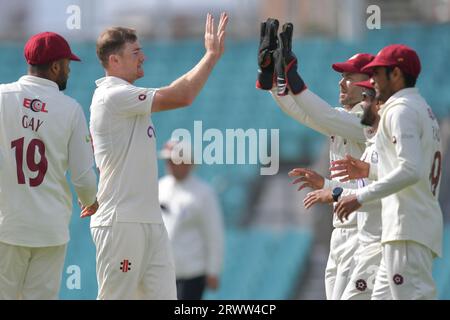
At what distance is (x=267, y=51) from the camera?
865cm

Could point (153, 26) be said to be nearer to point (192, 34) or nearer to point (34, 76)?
point (192, 34)

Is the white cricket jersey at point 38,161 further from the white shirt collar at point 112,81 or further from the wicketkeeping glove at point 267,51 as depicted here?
the wicketkeeping glove at point 267,51

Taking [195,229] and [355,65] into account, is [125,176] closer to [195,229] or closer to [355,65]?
[355,65]

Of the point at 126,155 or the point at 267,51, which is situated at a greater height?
the point at 267,51

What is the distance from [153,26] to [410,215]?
18730 millimetres

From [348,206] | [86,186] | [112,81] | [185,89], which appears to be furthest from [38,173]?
[348,206]

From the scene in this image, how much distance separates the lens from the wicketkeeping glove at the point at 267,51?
28.1 feet

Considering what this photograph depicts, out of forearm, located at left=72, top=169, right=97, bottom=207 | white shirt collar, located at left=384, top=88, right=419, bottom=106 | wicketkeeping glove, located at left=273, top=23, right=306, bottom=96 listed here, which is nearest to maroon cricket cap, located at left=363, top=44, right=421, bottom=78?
white shirt collar, located at left=384, top=88, right=419, bottom=106

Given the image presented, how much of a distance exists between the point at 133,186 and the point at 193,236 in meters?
4.08

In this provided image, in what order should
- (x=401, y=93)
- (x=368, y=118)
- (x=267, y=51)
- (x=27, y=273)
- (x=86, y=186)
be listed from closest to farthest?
(x=401, y=93)
(x=27, y=273)
(x=86, y=186)
(x=368, y=118)
(x=267, y=51)

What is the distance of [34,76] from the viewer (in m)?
8.12

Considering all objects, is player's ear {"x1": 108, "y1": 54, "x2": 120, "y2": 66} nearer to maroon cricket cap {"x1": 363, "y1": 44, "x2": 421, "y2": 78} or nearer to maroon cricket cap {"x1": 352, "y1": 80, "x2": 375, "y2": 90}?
maroon cricket cap {"x1": 352, "y1": 80, "x2": 375, "y2": 90}

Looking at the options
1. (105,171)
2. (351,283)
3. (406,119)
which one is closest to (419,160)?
(406,119)

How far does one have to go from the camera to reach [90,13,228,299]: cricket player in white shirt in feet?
26.3
